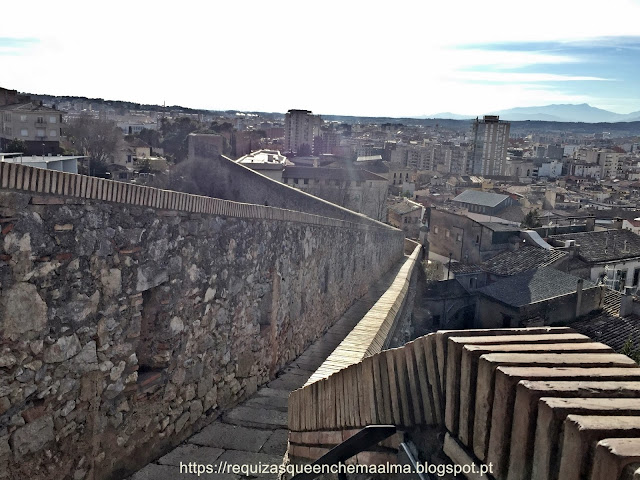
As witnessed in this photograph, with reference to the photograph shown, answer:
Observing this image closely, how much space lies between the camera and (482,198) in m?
51.8

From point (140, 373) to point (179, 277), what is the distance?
2.83 feet

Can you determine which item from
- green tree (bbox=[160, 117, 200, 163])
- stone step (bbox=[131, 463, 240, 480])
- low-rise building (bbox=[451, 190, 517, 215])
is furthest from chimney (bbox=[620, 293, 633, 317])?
green tree (bbox=[160, 117, 200, 163])

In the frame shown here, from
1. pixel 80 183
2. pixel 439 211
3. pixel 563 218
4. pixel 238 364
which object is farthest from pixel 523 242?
pixel 80 183

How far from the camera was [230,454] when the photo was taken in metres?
5.65

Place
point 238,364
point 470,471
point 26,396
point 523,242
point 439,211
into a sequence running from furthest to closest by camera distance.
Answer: point 439,211 < point 523,242 < point 238,364 < point 26,396 < point 470,471

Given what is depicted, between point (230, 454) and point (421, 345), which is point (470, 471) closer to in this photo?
point (421, 345)

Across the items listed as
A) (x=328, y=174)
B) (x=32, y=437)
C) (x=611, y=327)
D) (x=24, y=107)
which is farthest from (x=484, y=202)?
(x=32, y=437)

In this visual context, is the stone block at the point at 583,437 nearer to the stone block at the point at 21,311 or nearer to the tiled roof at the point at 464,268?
the stone block at the point at 21,311

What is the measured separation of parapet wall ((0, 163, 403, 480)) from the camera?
12.4 feet

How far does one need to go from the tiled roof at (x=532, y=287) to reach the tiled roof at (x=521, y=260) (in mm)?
1354

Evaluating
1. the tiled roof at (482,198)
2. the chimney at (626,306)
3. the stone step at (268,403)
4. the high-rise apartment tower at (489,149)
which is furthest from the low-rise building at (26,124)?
the high-rise apartment tower at (489,149)

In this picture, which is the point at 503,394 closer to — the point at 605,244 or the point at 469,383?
the point at 469,383

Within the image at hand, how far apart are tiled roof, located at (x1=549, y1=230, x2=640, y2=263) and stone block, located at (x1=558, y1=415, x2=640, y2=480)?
3314 cm

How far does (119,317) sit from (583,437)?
3.64 meters
